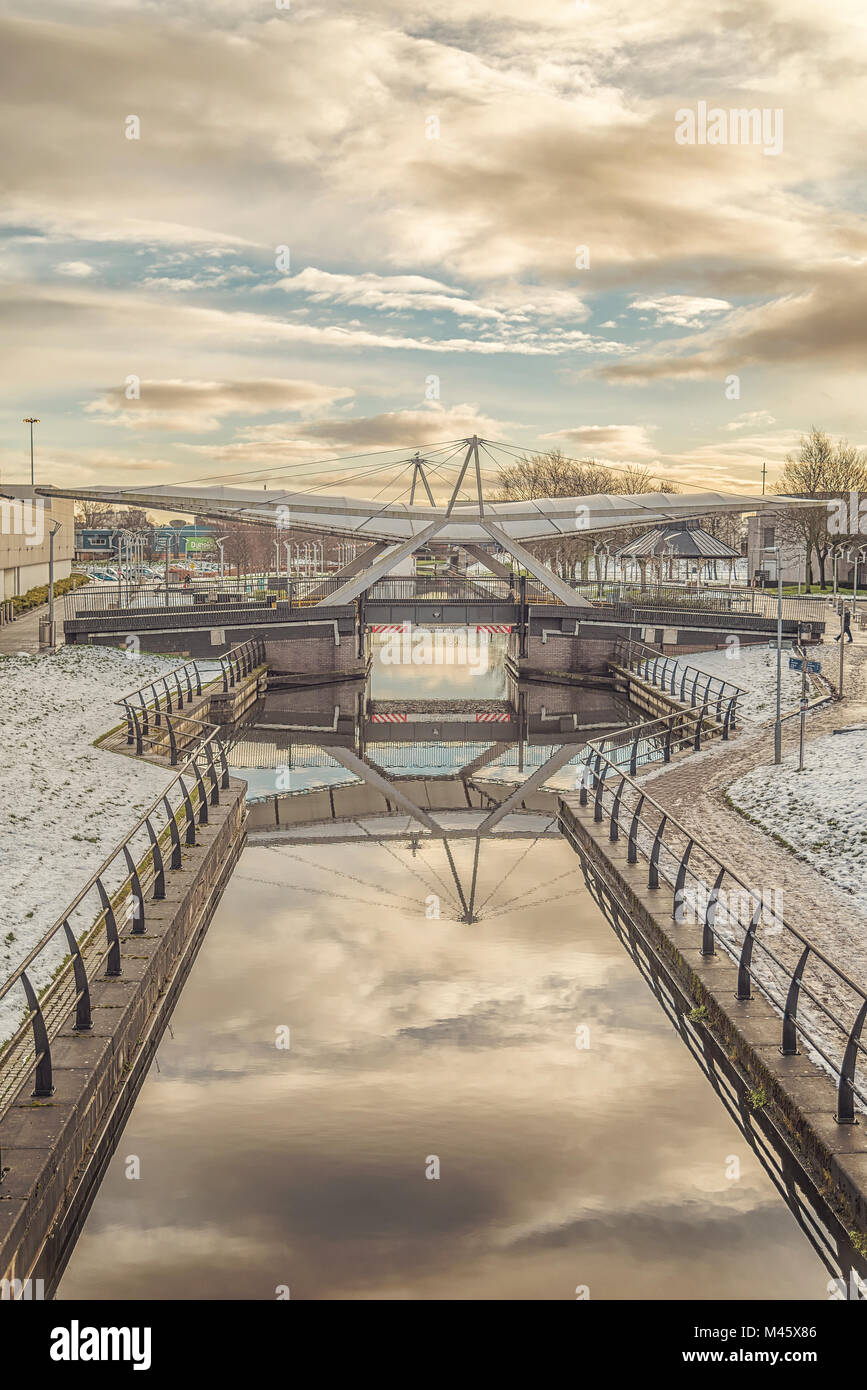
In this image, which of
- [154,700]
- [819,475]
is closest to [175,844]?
[154,700]

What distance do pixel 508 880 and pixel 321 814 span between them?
20.3 ft

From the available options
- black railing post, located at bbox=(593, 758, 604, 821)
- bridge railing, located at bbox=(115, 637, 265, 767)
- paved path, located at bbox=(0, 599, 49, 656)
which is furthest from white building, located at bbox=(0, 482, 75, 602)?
black railing post, located at bbox=(593, 758, 604, 821)

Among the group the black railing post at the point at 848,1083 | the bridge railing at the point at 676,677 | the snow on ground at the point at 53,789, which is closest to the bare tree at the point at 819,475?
the bridge railing at the point at 676,677

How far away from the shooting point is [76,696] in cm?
3027

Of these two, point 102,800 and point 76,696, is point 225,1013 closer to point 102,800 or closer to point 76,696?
point 102,800

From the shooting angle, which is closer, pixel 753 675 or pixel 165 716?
pixel 165 716

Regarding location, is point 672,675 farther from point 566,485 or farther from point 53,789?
point 566,485

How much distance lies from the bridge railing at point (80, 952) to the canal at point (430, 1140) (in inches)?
41.6

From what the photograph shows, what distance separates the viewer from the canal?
26.8 ft

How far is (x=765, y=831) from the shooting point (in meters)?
17.6

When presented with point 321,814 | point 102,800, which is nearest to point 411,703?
point 321,814

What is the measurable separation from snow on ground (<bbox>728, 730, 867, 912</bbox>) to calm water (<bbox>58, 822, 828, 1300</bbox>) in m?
3.27

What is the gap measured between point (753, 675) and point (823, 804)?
60.6ft
